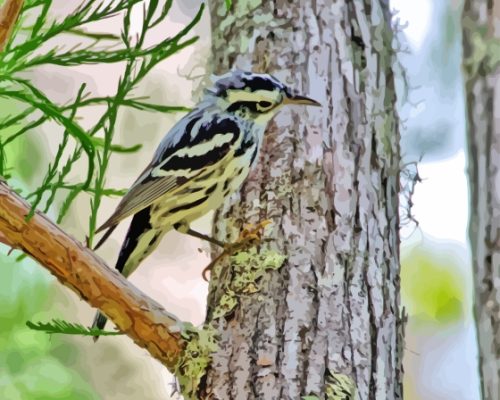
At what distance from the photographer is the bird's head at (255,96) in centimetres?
105

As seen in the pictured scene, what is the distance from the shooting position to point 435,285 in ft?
7.66

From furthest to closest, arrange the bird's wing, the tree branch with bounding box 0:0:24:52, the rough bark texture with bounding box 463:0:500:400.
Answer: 1. the rough bark texture with bounding box 463:0:500:400
2. the bird's wing
3. the tree branch with bounding box 0:0:24:52

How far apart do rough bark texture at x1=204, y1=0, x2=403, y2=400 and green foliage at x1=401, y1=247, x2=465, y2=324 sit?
1095 mm

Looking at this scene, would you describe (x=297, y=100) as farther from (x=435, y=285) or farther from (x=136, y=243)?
(x=435, y=285)

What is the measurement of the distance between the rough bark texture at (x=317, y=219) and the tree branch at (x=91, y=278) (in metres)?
0.09

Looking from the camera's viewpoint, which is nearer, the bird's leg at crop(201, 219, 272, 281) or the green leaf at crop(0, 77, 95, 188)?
the green leaf at crop(0, 77, 95, 188)

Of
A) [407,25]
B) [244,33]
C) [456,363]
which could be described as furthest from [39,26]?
[456,363]

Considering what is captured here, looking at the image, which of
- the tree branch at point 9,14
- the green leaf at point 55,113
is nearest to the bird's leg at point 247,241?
the green leaf at point 55,113

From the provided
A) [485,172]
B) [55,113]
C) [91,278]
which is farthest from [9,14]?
[485,172]

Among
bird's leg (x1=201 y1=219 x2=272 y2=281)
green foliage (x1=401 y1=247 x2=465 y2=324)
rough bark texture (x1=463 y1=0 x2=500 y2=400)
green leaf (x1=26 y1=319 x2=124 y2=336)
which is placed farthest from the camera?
green foliage (x1=401 y1=247 x2=465 y2=324)

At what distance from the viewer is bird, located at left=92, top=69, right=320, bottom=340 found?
3.37 ft

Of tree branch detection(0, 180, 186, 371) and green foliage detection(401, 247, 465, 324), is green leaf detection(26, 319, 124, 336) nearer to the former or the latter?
tree branch detection(0, 180, 186, 371)

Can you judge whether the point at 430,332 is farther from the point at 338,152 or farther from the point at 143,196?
the point at 143,196

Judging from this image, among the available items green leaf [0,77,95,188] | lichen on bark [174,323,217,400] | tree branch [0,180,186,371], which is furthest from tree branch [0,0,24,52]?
lichen on bark [174,323,217,400]
